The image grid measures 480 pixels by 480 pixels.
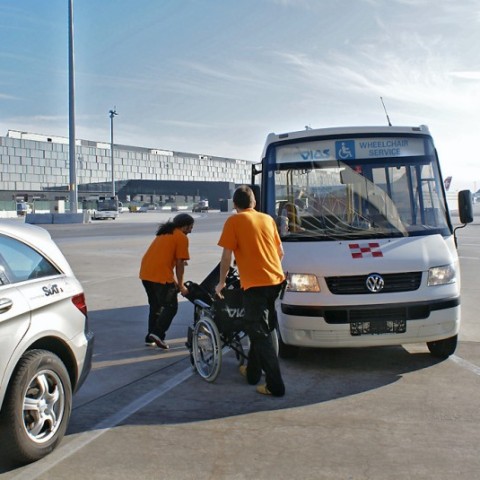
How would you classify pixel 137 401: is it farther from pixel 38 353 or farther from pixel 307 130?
pixel 307 130

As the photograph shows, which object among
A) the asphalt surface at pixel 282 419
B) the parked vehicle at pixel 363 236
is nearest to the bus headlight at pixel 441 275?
the parked vehicle at pixel 363 236

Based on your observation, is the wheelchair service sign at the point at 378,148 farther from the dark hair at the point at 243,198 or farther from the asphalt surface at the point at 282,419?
the asphalt surface at the point at 282,419

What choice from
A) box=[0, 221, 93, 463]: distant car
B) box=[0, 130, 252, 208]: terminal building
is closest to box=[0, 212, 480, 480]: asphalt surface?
box=[0, 221, 93, 463]: distant car

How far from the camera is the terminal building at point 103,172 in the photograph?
108 m

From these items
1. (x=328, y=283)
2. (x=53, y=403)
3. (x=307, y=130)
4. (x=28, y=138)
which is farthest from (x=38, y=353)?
(x=28, y=138)

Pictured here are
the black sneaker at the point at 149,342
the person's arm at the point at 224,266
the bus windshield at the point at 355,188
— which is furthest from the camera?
the black sneaker at the point at 149,342

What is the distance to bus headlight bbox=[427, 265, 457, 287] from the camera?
5.74 m

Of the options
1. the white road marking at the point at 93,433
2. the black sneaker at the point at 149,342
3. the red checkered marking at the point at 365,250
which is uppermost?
the red checkered marking at the point at 365,250

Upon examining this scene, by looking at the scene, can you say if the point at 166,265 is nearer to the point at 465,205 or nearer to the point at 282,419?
the point at 282,419

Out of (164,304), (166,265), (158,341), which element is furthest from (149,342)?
(166,265)

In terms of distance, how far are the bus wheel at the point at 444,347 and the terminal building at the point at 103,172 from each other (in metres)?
97.7

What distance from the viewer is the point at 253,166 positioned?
7.41m

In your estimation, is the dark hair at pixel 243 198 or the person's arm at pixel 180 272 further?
the person's arm at pixel 180 272

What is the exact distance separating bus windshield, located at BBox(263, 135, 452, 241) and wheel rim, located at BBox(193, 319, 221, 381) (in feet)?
4.68
